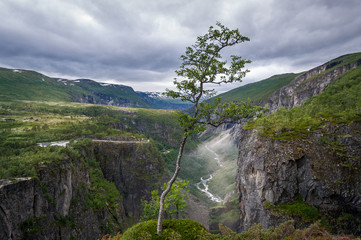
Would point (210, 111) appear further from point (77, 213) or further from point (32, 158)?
point (77, 213)

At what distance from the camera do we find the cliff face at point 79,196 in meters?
24.0

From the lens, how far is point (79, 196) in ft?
123

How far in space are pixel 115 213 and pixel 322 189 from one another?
46299 millimetres

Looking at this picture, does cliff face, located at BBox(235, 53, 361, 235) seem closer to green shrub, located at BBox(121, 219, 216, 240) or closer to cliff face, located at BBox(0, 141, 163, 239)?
green shrub, located at BBox(121, 219, 216, 240)

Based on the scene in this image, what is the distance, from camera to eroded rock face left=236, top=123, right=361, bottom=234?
111ft

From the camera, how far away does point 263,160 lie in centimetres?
4134

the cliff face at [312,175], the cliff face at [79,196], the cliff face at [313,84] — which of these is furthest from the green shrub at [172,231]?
the cliff face at [313,84]

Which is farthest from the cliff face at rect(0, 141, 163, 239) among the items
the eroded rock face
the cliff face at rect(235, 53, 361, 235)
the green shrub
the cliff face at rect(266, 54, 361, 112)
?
the cliff face at rect(266, 54, 361, 112)

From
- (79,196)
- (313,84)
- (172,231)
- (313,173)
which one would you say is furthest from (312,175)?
(313,84)

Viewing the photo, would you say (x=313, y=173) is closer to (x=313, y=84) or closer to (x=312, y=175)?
(x=312, y=175)

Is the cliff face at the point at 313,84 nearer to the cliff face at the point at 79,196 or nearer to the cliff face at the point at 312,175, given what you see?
the cliff face at the point at 312,175

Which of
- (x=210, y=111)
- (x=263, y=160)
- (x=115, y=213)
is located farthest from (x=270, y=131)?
(x=115, y=213)

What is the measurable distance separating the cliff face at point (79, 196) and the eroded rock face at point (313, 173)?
116 ft

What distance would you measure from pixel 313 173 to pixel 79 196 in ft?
154
